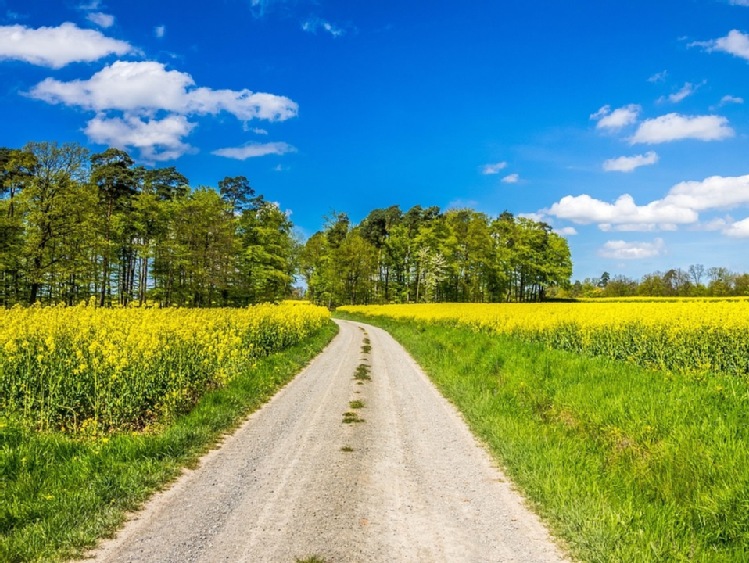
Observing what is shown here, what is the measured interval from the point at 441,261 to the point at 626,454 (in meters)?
60.0

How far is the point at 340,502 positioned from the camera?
5.56 meters

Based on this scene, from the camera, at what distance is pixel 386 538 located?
474cm

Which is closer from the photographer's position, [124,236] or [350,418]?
[350,418]

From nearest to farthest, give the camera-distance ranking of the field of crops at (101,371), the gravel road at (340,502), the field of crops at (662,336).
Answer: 1. the gravel road at (340,502)
2. the field of crops at (101,371)
3. the field of crops at (662,336)

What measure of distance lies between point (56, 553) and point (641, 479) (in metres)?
6.64

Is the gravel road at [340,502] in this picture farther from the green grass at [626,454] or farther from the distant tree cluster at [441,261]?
the distant tree cluster at [441,261]

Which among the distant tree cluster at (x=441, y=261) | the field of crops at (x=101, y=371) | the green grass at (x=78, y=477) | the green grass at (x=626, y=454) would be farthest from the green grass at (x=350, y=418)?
the distant tree cluster at (x=441, y=261)

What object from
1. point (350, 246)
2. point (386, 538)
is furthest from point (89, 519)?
point (350, 246)

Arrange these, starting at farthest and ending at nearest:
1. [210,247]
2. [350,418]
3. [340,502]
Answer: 1. [210,247]
2. [350,418]
3. [340,502]

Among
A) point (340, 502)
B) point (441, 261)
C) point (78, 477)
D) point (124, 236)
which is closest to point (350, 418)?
point (340, 502)

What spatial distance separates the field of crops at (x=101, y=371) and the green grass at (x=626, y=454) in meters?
6.60

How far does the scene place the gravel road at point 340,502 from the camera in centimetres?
449

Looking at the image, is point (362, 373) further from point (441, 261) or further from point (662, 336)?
point (441, 261)

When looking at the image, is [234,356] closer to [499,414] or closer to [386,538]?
[499,414]
